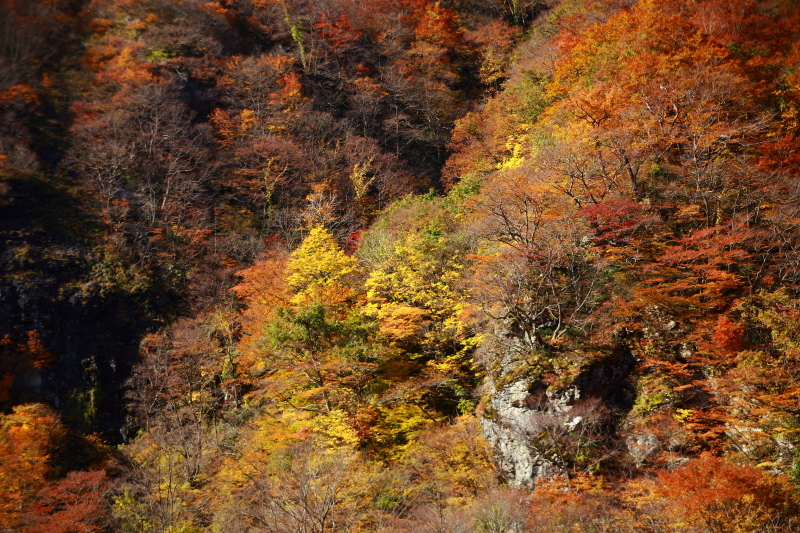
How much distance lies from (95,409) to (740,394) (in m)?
24.4

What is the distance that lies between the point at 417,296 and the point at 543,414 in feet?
18.4

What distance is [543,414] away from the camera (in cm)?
1262

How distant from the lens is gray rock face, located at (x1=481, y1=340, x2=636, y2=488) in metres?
12.2

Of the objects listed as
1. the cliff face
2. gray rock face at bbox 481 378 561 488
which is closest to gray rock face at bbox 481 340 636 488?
gray rock face at bbox 481 378 561 488

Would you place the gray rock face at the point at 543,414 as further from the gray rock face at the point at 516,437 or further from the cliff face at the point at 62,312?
the cliff face at the point at 62,312

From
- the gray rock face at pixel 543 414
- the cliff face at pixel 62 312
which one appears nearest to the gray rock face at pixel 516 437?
the gray rock face at pixel 543 414

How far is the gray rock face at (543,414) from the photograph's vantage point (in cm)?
1222

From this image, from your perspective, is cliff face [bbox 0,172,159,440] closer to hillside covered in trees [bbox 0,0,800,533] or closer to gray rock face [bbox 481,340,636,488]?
hillside covered in trees [bbox 0,0,800,533]

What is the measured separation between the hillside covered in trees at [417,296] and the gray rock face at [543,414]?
7 cm

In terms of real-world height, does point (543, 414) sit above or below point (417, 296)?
below

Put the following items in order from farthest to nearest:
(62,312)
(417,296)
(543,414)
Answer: (62,312) → (417,296) → (543,414)

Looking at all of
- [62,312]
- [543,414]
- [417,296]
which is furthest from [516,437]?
[62,312]

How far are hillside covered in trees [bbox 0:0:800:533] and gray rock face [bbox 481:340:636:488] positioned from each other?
2.8 inches

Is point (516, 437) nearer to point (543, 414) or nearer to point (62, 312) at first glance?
point (543, 414)
